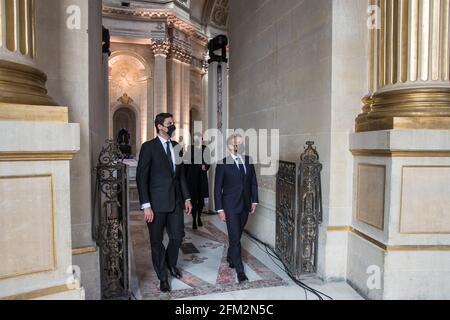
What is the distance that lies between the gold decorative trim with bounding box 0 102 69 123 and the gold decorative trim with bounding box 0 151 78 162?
26cm

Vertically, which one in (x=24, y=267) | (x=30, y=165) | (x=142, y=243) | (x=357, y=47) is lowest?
(x=142, y=243)

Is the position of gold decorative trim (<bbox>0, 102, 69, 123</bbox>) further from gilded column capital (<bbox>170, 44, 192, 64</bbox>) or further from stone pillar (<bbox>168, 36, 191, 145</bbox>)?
gilded column capital (<bbox>170, 44, 192, 64</bbox>)

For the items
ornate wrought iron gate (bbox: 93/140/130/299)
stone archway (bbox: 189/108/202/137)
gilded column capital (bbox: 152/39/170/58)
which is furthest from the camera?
stone archway (bbox: 189/108/202/137)

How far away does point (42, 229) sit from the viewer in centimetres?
271

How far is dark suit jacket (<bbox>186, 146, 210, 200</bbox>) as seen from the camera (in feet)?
24.3

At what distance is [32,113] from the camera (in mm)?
2656

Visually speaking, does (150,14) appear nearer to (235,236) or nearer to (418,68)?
(235,236)

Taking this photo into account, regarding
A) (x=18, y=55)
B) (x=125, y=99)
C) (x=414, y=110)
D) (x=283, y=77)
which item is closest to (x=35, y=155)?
(x=18, y=55)

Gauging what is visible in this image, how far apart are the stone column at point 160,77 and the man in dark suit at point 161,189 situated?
1481 centimetres

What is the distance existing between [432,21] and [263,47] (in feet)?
10.8

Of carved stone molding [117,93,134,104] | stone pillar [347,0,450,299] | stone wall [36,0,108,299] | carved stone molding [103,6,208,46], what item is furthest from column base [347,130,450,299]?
carved stone molding [117,93,134,104]
